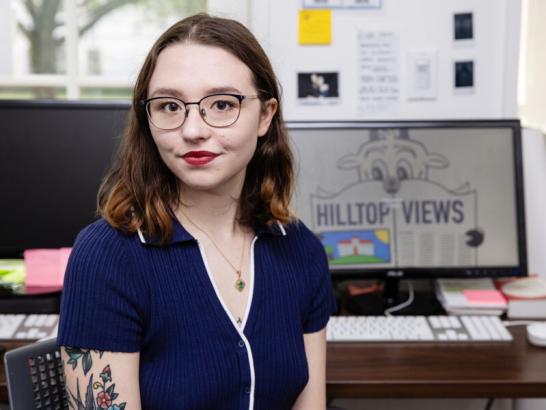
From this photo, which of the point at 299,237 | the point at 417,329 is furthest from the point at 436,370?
the point at 299,237

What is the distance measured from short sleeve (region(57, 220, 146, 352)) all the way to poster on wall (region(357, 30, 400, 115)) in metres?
1.10

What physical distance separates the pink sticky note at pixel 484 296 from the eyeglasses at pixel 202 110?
2.93ft

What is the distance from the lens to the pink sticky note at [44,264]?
5.23ft

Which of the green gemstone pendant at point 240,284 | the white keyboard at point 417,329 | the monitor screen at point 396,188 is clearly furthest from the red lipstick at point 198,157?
the monitor screen at point 396,188

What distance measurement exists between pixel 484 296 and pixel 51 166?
107 cm

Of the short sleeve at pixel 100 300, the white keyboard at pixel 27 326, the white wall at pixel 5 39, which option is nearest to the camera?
the short sleeve at pixel 100 300

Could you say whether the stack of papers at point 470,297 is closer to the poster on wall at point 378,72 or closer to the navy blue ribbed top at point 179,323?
the poster on wall at point 378,72

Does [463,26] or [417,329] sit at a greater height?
[463,26]

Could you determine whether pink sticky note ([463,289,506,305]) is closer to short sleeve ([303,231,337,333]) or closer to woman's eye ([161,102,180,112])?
short sleeve ([303,231,337,333])

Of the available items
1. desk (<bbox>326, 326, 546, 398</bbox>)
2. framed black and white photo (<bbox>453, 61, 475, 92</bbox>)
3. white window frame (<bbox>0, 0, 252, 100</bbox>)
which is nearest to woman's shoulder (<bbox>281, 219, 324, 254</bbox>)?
desk (<bbox>326, 326, 546, 398</bbox>)

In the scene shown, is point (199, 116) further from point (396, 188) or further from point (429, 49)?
point (429, 49)

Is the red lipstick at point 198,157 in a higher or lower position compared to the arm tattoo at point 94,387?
higher

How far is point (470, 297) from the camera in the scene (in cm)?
163

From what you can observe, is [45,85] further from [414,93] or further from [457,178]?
[457,178]
